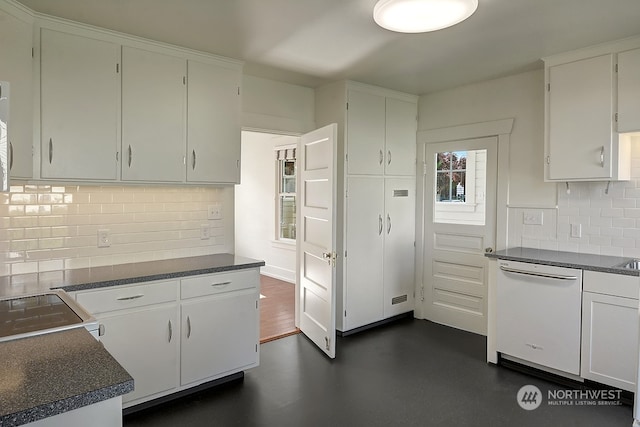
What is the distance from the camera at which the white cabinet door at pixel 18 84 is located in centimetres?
226

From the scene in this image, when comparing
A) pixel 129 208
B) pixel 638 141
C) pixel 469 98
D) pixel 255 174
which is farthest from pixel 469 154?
pixel 255 174

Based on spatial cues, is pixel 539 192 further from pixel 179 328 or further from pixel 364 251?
pixel 179 328

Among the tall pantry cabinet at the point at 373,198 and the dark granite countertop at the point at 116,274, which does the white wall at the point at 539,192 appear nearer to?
the tall pantry cabinet at the point at 373,198

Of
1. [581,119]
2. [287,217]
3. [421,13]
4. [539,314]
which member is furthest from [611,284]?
[287,217]

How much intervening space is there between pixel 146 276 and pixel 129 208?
75 cm

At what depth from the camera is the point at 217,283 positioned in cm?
290

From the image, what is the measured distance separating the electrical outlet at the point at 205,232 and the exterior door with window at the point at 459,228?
7.80ft

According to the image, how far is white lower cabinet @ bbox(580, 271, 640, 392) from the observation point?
2658 millimetres

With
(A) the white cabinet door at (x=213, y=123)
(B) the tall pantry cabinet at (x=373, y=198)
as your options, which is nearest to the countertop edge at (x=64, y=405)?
(A) the white cabinet door at (x=213, y=123)

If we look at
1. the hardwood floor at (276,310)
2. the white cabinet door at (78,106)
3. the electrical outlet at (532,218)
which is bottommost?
the hardwood floor at (276,310)

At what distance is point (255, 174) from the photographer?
23.5ft

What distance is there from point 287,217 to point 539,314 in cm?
427

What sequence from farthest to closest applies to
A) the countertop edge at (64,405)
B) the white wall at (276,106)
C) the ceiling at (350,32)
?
the white wall at (276,106)
the ceiling at (350,32)
the countertop edge at (64,405)

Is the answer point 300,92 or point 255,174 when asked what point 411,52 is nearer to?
point 300,92
